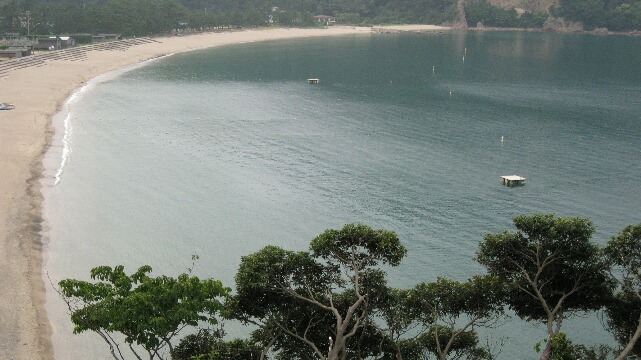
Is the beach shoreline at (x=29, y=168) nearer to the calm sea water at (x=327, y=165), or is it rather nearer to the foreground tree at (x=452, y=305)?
the calm sea water at (x=327, y=165)

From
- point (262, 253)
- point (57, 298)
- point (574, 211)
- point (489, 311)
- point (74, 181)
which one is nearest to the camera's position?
point (262, 253)

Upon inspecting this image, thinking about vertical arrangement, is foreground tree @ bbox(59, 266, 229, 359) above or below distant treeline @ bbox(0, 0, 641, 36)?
below

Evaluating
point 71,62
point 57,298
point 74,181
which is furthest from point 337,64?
point 57,298

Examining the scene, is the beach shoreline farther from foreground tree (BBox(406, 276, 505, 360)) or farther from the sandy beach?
foreground tree (BBox(406, 276, 505, 360))

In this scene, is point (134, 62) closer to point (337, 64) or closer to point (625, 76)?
point (337, 64)

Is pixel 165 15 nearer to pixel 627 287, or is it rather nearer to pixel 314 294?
pixel 314 294

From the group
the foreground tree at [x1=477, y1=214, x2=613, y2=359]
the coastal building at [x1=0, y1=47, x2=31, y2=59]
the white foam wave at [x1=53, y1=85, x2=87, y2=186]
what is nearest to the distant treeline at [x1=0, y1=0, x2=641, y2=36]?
the coastal building at [x1=0, y1=47, x2=31, y2=59]
